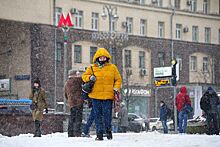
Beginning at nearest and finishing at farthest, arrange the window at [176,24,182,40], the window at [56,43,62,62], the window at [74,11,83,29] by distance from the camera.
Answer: the window at [56,43,62,62]
the window at [74,11,83,29]
the window at [176,24,182,40]

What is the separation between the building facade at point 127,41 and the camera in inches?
1913

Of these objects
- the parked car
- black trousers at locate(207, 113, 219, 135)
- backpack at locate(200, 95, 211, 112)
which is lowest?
the parked car

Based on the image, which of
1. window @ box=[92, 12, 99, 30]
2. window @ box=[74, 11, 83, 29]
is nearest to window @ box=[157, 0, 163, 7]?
window @ box=[92, 12, 99, 30]

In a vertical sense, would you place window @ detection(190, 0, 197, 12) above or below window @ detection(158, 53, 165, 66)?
above

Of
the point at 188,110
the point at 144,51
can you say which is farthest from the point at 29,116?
the point at 144,51

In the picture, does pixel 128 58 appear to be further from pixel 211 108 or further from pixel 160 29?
pixel 211 108

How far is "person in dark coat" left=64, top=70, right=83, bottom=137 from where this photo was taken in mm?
14977

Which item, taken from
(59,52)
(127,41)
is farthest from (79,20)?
(127,41)

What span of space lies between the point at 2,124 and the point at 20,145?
10.8 metres

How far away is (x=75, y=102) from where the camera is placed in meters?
15.0

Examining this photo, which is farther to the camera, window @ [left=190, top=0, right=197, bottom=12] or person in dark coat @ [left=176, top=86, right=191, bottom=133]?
window @ [left=190, top=0, right=197, bottom=12]

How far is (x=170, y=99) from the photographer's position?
5725 centimetres

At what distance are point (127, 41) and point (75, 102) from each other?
129 feet

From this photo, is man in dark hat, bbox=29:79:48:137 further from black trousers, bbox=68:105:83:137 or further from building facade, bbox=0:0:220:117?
building facade, bbox=0:0:220:117
